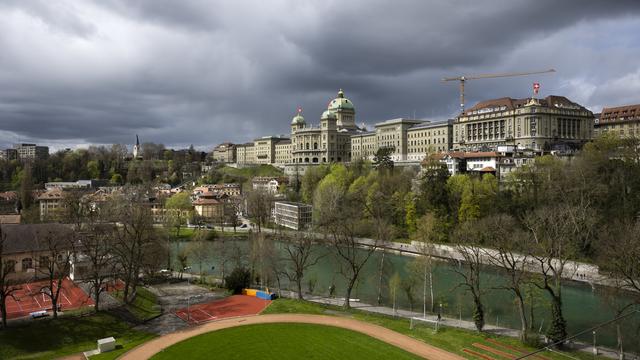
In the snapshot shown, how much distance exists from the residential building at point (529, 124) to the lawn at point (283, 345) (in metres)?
69.6

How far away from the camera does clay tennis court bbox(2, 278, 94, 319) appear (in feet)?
103

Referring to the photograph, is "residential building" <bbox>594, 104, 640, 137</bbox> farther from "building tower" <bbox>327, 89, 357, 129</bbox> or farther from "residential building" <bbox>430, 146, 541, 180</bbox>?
"building tower" <bbox>327, 89, 357, 129</bbox>

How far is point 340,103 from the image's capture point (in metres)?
146

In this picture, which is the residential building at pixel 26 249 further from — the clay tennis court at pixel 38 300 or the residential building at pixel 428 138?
the residential building at pixel 428 138

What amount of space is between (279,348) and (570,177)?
44.9 metres

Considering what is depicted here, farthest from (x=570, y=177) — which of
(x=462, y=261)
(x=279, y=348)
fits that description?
(x=279, y=348)

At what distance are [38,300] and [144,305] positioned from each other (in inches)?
352

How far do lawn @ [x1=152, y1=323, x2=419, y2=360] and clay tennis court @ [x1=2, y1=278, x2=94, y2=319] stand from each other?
40.7 feet

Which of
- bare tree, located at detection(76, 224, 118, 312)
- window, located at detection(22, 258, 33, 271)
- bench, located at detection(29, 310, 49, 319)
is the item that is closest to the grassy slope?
bare tree, located at detection(76, 224, 118, 312)

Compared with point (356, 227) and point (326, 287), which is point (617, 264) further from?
point (356, 227)

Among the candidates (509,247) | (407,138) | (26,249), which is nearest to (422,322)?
(509,247)

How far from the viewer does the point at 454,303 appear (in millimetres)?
35219

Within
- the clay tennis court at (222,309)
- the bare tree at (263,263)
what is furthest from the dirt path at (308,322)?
the bare tree at (263,263)

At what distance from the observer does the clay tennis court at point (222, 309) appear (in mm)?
30697
